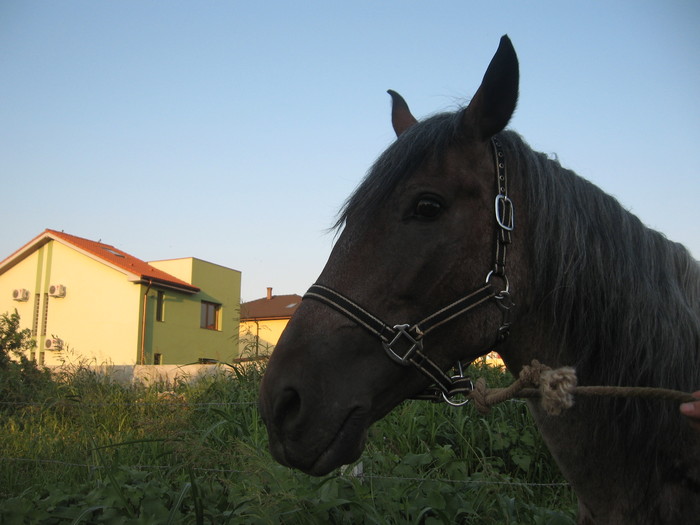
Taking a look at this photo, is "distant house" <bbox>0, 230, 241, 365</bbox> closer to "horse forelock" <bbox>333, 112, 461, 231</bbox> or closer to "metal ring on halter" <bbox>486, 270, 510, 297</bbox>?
"horse forelock" <bbox>333, 112, 461, 231</bbox>

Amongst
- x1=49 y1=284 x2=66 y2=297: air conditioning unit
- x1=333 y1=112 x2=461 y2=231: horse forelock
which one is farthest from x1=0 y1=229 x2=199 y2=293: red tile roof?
x1=333 y1=112 x2=461 y2=231: horse forelock

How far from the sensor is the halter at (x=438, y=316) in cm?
166

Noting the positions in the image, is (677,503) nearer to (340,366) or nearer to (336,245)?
(340,366)

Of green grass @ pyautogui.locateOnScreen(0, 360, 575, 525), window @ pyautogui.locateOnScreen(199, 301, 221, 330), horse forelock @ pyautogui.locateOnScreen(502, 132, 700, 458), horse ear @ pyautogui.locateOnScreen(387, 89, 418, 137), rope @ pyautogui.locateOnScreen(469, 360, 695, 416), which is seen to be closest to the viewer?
rope @ pyautogui.locateOnScreen(469, 360, 695, 416)

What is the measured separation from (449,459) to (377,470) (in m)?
0.67

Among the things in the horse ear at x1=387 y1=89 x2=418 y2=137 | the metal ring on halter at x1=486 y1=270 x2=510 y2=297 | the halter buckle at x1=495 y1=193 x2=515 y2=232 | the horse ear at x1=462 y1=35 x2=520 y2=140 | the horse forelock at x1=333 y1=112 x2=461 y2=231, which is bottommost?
the metal ring on halter at x1=486 y1=270 x2=510 y2=297

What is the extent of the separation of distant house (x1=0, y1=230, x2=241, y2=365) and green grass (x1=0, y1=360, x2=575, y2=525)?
748 inches

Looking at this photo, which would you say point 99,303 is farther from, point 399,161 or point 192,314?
point 399,161

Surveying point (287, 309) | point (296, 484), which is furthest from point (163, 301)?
point (296, 484)

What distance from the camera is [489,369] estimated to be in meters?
5.99

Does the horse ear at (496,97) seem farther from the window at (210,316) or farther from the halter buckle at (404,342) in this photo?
the window at (210,316)

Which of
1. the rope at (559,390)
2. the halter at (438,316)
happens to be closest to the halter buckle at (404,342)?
the halter at (438,316)

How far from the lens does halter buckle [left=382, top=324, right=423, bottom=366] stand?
1.65 meters

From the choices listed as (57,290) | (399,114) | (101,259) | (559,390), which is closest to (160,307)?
(101,259)
